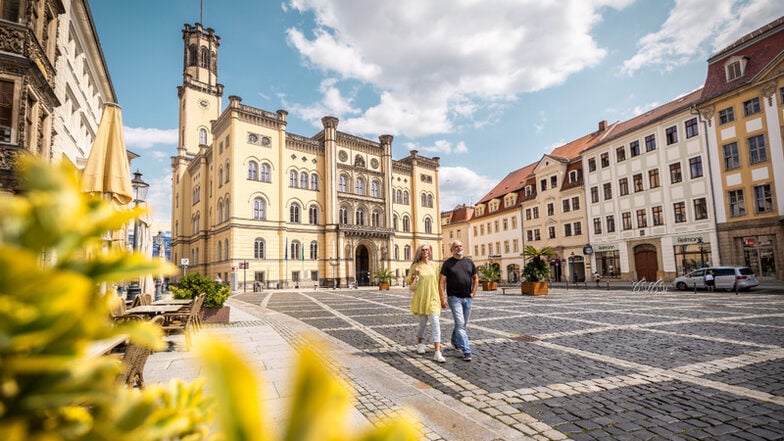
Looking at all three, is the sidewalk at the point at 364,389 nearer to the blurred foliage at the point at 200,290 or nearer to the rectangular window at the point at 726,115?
the blurred foliage at the point at 200,290


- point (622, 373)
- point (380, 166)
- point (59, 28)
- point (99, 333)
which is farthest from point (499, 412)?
point (380, 166)

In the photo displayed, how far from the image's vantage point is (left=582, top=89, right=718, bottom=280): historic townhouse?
29.1 m

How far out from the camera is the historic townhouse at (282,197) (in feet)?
130

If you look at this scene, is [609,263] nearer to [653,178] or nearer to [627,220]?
[627,220]

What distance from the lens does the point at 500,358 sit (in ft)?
21.4

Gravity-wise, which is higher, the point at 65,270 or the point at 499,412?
the point at 65,270

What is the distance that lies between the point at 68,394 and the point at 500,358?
6.68 metres

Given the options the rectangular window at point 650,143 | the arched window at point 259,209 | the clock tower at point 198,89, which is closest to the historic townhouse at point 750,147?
the rectangular window at point 650,143

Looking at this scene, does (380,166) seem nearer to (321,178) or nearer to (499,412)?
(321,178)

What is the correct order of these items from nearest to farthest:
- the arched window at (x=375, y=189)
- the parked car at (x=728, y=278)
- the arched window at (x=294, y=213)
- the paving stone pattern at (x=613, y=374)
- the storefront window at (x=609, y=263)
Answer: the paving stone pattern at (x=613, y=374) < the parked car at (x=728, y=278) < the storefront window at (x=609, y=263) < the arched window at (x=294, y=213) < the arched window at (x=375, y=189)

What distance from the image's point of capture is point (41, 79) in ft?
A: 36.1

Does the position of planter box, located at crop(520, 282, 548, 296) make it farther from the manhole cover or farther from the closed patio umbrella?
the closed patio umbrella

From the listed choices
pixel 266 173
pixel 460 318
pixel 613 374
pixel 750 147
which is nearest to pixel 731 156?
pixel 750 147

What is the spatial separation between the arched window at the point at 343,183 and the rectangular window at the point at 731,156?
109 feet
